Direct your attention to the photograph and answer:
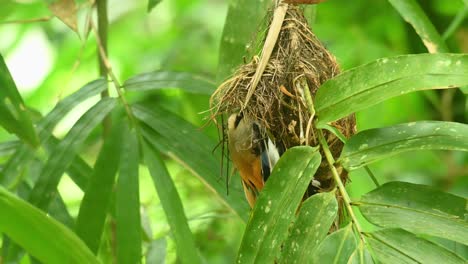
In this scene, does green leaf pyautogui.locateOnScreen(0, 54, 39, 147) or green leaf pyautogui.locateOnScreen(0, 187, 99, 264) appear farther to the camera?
green leaf pyautogui.locateOnScreen(0, 54, 39, 147)

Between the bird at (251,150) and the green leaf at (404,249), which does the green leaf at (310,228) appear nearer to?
the green leaf at (404,249)

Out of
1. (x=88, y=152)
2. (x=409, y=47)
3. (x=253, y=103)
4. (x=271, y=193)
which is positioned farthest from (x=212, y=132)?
(x=271, y=193)

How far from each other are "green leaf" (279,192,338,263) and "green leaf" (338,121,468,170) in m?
0.07

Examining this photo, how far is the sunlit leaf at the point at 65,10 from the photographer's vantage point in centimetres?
124

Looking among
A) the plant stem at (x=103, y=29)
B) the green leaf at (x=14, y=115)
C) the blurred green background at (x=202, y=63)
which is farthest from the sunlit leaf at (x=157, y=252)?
the green leaf at (x=14, y=115)

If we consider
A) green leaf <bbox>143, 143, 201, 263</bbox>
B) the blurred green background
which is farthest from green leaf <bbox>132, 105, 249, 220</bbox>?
the blurred green background

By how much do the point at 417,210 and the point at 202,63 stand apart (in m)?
1.50

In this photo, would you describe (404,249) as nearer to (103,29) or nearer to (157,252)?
(157,252)

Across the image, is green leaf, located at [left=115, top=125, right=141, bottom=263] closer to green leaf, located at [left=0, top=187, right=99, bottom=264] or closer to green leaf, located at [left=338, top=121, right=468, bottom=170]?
green leaf, located at [left=0, top=187, right=99, bottom=264]

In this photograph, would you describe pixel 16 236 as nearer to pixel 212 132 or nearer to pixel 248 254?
pixel 248 254

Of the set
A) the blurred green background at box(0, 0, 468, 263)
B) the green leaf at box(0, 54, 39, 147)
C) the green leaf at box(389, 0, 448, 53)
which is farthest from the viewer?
the blurred green background at box(0, 0, 468, 263)

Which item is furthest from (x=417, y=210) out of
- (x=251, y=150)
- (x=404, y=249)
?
(x=251, y=150)

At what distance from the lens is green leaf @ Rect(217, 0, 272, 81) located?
1233 millimetres

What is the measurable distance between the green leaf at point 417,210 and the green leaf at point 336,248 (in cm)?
5
